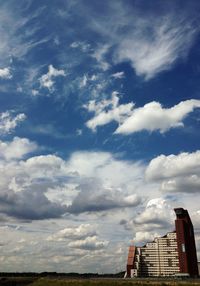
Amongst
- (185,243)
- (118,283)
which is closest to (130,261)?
(185,243)

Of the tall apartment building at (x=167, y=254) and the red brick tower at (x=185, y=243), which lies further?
the tall apartment building at (x=167, y=254)

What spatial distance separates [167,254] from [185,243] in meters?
16.2

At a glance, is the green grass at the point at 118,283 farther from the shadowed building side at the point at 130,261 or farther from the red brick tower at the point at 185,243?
the shadowed building side at the point at 130,261

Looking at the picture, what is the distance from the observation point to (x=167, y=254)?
443ft

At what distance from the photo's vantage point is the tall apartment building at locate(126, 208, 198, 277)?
122938 millimetres

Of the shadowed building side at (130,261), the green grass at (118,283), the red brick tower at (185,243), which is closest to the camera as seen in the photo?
the green grass at (118,283)

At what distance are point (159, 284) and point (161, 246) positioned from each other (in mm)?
70119

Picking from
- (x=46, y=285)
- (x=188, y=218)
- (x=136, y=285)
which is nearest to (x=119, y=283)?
(x=136, y=285)

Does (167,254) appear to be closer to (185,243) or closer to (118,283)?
(185,243)

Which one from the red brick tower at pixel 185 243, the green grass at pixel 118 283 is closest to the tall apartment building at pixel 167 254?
the red brick tower at pixel 185 243

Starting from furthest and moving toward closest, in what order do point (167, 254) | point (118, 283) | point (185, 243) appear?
point (167, 254) < point (185, 243) < point (118, 283)

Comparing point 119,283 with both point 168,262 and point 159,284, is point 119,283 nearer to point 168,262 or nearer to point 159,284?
point 159,284

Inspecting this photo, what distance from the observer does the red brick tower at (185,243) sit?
119 metres

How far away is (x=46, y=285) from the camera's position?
3829 inches
